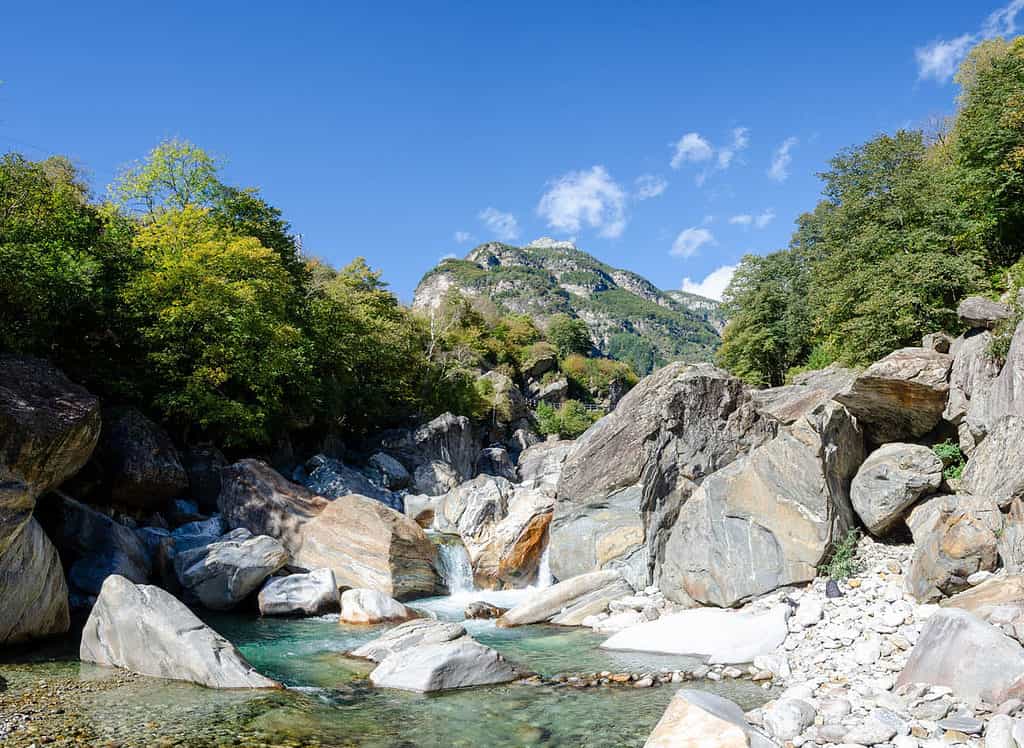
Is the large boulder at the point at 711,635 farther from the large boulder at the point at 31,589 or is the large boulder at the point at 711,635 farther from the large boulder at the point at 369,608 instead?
the large boulder at the point at 31,589

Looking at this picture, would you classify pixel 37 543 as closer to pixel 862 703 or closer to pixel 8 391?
pixel 8 391

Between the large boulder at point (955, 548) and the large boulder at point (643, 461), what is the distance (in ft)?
19.4

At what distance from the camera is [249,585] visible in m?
16.9

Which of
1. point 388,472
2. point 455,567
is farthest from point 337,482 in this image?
point 455,567

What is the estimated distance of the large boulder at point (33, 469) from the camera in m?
11.7

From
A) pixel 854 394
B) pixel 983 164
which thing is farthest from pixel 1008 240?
pixel 854 394

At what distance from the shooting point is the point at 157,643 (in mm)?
10664

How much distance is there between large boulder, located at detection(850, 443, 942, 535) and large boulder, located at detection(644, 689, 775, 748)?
29.6 ft

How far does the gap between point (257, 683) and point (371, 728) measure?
263 cm

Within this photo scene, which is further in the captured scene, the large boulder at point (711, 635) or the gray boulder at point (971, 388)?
the gray boulder at point (971, 388)

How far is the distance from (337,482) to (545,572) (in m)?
13.3

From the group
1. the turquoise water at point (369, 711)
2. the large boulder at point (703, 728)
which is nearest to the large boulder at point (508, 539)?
the turquoise water at point (369, 711)

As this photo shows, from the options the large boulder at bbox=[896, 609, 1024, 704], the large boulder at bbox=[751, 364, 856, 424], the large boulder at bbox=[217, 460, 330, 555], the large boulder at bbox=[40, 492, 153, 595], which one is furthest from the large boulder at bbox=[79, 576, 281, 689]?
the large boulder at bbox=[751, 364, 856, 424]

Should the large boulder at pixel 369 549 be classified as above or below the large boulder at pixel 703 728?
above
